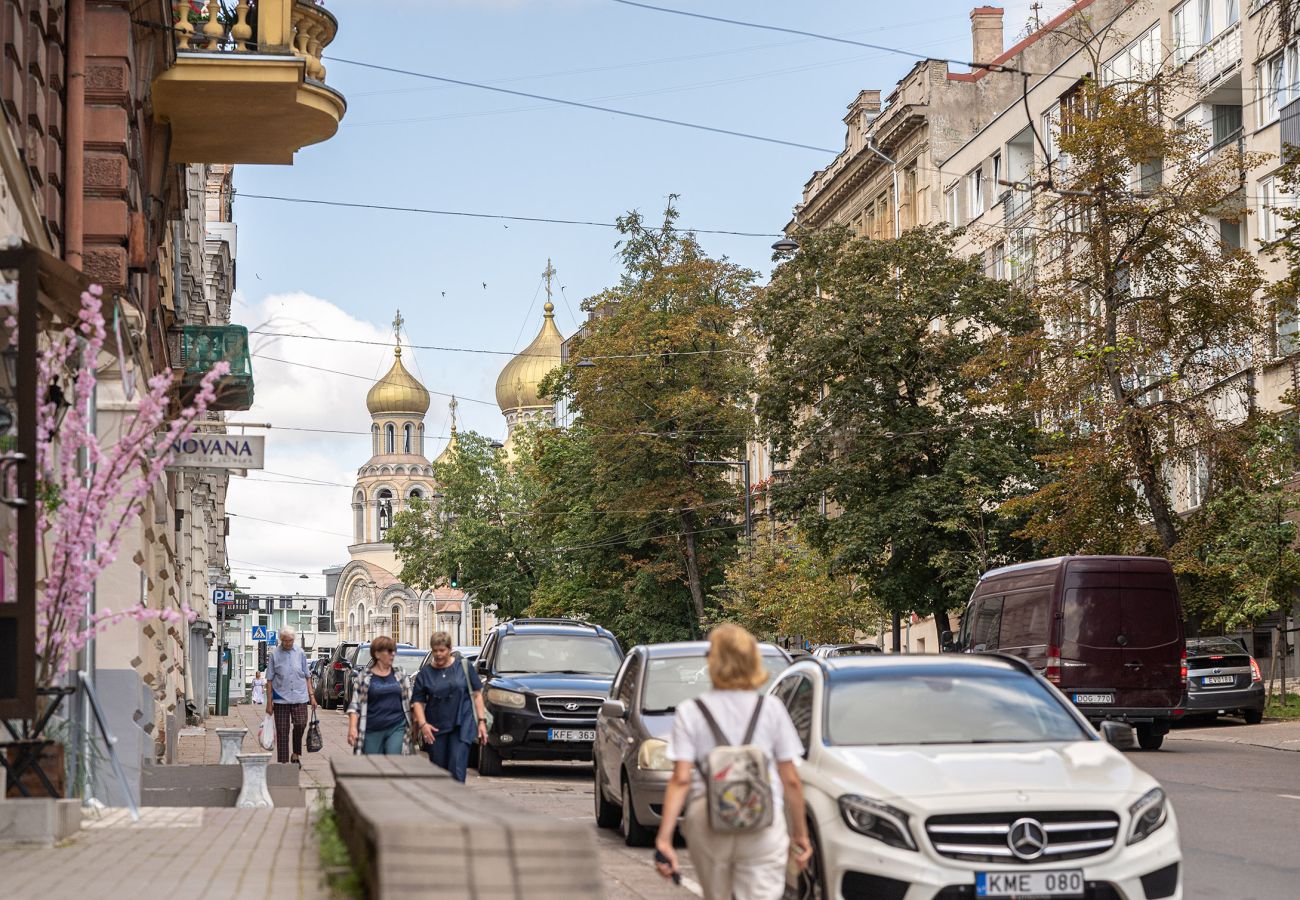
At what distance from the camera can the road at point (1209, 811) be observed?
42.0 ft

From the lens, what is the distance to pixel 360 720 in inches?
666

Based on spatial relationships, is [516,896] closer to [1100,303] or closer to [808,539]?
[1100,303]

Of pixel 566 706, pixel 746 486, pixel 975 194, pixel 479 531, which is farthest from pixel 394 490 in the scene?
pixel 566 706

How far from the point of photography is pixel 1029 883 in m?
10.1

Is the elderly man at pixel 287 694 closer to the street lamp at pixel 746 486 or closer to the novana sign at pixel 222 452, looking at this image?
the novana sign at pixel 222 452

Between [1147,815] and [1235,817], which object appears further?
[1235,817]

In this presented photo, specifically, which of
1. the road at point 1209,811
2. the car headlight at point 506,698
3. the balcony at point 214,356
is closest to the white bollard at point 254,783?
the road at point 1209,811

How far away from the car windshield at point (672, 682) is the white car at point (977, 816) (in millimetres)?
5672

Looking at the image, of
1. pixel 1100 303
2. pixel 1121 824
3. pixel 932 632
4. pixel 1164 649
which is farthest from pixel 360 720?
pixel 932 632

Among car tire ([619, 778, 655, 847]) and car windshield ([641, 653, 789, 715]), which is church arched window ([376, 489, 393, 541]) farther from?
car tire ([619, 778, 655, 847])

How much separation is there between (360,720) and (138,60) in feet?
31.0

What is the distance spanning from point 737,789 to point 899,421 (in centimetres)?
3969

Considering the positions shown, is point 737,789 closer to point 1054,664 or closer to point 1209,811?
point 1209,811

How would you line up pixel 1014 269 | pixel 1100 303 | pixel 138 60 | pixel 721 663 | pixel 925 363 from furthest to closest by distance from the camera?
pixel 1014 269 → pixel 925 363 → pixel 1100 303 → pixel 138 60 → pixel 721 663
